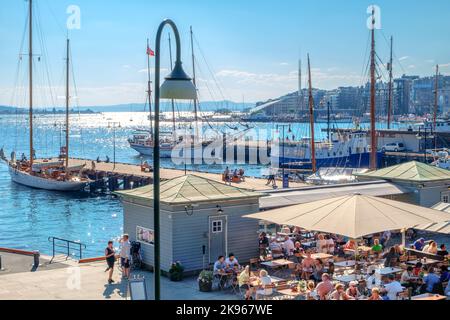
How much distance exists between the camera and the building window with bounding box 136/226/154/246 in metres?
20.6

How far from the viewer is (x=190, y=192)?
20828 millimetres

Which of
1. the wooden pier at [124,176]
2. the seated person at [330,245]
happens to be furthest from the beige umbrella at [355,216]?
the wooden pier at [124,176]

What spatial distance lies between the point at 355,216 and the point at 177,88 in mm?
9507

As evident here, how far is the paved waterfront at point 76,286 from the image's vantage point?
1720 cm

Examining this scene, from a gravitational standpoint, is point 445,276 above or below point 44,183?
above

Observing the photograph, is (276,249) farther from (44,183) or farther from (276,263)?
(44,183)

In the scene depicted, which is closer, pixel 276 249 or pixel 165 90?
pixel 165 90

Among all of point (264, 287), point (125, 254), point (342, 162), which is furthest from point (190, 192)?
point (342, 162)

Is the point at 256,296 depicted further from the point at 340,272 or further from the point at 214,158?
the point at 214,158

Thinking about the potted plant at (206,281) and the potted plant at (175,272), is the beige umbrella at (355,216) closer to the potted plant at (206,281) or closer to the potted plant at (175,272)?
the potted plant at (206,281)

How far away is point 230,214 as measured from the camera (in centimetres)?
2095

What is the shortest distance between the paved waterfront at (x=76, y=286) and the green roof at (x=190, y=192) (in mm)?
2533

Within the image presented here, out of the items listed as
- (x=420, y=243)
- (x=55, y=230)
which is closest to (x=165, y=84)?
(x=420, y=243)
